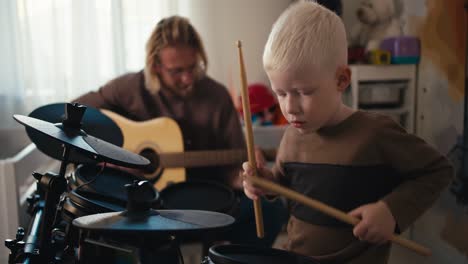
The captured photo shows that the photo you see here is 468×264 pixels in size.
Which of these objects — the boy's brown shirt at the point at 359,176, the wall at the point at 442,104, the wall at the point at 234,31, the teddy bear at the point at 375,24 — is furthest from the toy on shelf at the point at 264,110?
the boy's brown shirt at the point at 359,176

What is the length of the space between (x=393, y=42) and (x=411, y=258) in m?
0.83

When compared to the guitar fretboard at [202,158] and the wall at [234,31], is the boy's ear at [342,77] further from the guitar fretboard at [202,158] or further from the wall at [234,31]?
the wall at [234,31]

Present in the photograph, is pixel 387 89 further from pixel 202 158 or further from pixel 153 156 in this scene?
pixel 153 156

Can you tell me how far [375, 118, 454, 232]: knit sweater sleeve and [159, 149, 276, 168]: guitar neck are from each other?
3.30ft

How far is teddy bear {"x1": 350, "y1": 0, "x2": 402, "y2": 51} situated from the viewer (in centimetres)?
215

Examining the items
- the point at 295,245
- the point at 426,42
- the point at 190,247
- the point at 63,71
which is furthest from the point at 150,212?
the point at 63,71

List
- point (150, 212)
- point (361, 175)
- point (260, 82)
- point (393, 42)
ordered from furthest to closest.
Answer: point (260, 82) → point (393, 42) → point (361, 175) → point (150, 212)

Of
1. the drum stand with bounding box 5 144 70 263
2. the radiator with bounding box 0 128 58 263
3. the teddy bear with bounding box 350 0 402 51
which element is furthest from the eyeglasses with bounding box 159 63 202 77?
the drum stand with bounding box 5 144 70 263

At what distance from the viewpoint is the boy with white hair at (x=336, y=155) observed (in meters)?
0.85

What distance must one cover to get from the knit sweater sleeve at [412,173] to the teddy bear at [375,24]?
4.37 feet

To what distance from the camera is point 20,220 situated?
1468 mm

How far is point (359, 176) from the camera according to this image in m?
0.91

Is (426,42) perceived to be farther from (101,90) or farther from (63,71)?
(63,71)

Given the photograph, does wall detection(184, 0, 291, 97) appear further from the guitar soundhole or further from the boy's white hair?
the boy's white hair
